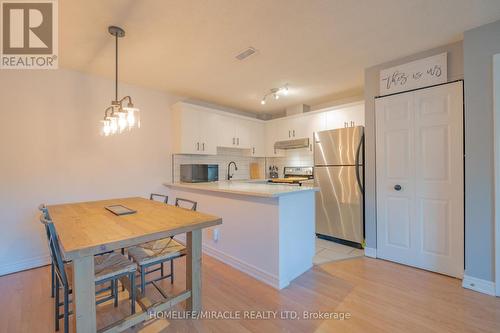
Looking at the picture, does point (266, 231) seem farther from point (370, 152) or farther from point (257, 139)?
point (257, 139)

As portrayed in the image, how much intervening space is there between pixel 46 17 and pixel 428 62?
3639 mm

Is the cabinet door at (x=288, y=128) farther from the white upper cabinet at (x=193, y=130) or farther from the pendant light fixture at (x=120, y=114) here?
the pendant light fixture at (x=120, y=114)

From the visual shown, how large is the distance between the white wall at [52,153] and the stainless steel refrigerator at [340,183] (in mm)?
2726

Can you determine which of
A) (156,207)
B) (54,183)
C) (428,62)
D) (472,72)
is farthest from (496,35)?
(54,183)

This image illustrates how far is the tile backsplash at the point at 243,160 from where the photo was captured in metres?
4.18

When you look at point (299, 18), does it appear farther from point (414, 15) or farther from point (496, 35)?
point (496, 35)

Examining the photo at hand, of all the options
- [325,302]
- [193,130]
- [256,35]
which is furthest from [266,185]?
[256,35]

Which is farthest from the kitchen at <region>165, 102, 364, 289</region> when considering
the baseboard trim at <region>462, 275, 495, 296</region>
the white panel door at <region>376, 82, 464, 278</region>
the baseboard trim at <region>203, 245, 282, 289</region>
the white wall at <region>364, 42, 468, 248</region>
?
the baseboard trim at <region>462, 275, 495, 296</region>

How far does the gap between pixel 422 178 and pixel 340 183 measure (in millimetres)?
998

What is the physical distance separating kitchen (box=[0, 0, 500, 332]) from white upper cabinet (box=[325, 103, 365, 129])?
0.08 feet

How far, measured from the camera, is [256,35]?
7.18ft

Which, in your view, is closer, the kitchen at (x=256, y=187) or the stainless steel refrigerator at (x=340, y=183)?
the kitchen at (x=256, y=187)

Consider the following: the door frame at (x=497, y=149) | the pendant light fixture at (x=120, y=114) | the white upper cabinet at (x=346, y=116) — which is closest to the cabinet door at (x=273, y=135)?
the white upper cabinet at (x=346, y=116)

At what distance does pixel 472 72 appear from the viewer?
212 cm
